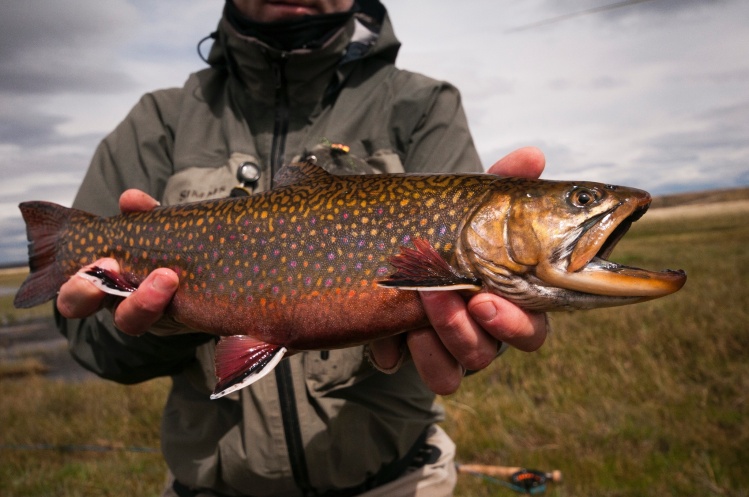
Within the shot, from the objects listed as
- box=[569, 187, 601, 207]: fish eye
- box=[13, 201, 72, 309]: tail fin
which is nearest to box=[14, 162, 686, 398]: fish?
box=[569, 187, 601, 207]: fish eye

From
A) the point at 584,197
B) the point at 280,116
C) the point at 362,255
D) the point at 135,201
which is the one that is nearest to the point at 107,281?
the point at 135,201

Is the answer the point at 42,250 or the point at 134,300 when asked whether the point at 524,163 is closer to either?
the point at 134,300

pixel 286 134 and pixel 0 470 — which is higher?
pixel 286 134

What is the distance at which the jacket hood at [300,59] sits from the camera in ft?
10.3

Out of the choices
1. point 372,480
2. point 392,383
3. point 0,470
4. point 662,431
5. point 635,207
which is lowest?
point 0,470

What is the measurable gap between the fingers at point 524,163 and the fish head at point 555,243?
10.0 inches

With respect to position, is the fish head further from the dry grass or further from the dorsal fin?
the dry grass

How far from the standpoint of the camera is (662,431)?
548cm

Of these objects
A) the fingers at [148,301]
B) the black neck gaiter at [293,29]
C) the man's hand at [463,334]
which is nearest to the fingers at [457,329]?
the man's hand at [463,334]

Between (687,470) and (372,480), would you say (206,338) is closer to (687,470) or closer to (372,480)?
(372,480)

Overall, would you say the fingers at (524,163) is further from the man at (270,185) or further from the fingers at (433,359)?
the fingers at (433,359)

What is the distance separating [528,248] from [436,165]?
3.79 feet

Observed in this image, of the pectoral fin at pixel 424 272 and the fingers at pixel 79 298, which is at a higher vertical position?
the pectoral fin at pixel 424 272

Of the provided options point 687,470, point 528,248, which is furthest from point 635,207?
point 687,470
